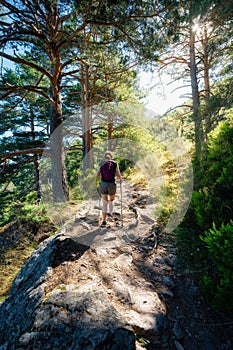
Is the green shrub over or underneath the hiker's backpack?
underneath

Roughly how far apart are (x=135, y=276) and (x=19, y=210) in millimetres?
4058

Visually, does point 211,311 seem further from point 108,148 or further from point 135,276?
point 108,148

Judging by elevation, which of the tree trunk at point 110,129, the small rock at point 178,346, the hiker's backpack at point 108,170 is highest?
the tree trunk at point 110,129

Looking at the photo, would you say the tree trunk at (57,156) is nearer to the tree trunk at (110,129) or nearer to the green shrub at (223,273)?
the green shrub at (223,273)

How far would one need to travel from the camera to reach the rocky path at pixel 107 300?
6.89 feet

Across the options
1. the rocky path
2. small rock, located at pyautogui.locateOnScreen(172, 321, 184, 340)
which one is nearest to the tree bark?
the rocky path

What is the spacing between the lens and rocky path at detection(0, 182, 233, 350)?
6.89 feet

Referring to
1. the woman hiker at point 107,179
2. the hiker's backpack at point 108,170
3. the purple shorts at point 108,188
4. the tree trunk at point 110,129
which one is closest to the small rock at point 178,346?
the woman hiker at point 107,179

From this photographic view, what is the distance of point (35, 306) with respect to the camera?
256 cm

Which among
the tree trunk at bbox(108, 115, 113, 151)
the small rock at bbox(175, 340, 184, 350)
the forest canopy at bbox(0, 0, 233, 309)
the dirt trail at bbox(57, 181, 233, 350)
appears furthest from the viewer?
the tree trunk at bbox(108, 115, 113, 151)

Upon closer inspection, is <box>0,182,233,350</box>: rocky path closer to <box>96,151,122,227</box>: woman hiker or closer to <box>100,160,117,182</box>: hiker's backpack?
<box>96,151,122,227</box>: woman hiker

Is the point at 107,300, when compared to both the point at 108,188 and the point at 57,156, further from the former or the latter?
the point at 57,156

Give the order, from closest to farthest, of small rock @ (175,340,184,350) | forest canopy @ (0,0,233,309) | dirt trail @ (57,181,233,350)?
small rock @ (175,340,184,350), dirt trail @ (57,181,233,350), forest canopy @ (0,0,233,309)

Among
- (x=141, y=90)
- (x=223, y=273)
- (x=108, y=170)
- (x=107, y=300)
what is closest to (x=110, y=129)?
(x=141, y=90)
